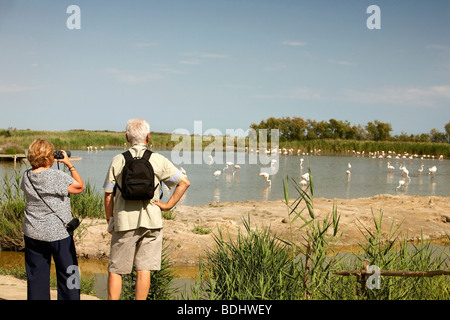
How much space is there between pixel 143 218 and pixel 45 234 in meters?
0.89

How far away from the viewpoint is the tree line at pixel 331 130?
6812 centimetres

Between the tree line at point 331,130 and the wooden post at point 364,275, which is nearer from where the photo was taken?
the wooden post at point 364,275

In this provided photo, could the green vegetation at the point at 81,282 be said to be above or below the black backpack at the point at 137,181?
below

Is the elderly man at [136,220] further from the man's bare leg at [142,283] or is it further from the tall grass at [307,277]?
the tall grass at [307,277]

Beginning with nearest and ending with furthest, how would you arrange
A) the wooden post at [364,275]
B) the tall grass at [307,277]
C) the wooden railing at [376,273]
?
the wooden railing at [376,273]
the wooden post at [364,275]
the tall grass at [307,277]

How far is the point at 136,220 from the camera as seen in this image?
3.74 metres

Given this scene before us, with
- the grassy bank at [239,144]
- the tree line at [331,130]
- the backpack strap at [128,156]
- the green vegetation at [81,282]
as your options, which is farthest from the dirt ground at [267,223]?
the tree line at [331,130]

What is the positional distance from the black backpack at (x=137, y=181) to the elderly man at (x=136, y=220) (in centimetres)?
12

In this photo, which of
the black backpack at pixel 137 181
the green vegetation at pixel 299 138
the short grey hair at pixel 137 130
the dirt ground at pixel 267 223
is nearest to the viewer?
the black backpack at pixel 137 181

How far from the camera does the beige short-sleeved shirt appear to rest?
3.74 m

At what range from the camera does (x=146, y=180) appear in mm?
3676

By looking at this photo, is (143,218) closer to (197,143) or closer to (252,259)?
(252,259)

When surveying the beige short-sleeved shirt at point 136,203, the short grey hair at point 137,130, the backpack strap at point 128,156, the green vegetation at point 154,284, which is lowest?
the green vegetation at point 154,284
